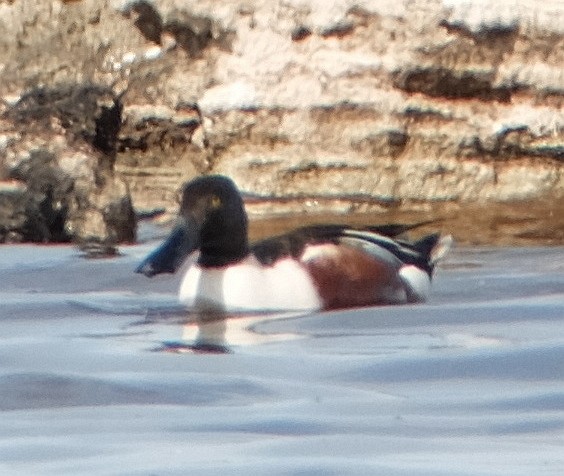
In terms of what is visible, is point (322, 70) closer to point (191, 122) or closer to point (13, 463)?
point (191, 122)

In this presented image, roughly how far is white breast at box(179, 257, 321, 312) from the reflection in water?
0.25 ft

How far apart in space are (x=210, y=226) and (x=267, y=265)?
302 mm

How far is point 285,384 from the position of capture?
5996 millimetres

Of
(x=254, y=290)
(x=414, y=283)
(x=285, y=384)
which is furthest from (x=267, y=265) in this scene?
(x=285, y=384)

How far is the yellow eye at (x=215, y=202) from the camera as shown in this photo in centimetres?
816

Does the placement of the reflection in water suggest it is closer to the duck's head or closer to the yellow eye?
the duck's head

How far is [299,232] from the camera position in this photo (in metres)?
8.30

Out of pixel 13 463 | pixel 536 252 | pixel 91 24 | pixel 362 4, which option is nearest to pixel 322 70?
pixel 362 4

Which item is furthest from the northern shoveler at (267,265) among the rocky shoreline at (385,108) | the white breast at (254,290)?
the rocky shoreline at (385,108)

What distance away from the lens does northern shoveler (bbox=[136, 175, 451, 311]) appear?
316 inches

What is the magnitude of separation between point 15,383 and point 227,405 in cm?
77

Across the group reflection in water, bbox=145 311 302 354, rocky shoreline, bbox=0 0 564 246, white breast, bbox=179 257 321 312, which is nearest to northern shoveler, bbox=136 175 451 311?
white breast, bbox=179 257 321 312

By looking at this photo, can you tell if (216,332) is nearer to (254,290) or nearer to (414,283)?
(254,290)

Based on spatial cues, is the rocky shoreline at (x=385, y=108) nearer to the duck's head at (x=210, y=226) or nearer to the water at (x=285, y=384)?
the water at (x=285, y=384)
